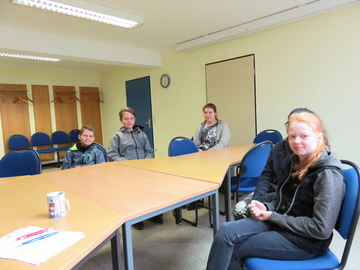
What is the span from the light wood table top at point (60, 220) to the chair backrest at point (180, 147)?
1.48 meters

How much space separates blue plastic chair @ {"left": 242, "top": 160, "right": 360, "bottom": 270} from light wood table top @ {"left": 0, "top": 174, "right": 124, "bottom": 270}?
68 cm

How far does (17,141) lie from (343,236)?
6.37 meters

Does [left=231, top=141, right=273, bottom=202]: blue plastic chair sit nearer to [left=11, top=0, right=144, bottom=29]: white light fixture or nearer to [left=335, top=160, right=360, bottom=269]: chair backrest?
[left=335, top=160, right=360, bottom=269]: chair backrest

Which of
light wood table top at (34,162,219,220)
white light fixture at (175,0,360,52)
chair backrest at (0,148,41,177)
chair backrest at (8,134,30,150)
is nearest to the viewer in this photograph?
Result: light wood table top at (34,162,219,220)

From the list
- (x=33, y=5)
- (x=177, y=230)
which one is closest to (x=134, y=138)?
(x=177, y=230)

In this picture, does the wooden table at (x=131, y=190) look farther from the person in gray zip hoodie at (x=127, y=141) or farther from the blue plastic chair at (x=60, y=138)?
the blue plastic chair at (x=60, y=138)

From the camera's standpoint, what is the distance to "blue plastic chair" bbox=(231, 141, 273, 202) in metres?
2.12

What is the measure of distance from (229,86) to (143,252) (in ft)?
10.0

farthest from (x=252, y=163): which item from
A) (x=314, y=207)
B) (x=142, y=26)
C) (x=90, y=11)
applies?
(x=142, y=26)

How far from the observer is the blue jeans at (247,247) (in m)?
1.07

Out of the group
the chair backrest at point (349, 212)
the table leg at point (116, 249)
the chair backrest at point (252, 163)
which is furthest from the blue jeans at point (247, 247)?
the chair backrest at point (252, 163)

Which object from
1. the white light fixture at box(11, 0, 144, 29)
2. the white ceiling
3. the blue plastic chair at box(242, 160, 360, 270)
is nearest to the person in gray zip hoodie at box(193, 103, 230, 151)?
the white ceiling

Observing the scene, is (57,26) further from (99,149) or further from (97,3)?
(99,149)

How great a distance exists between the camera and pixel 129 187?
5.08ft
